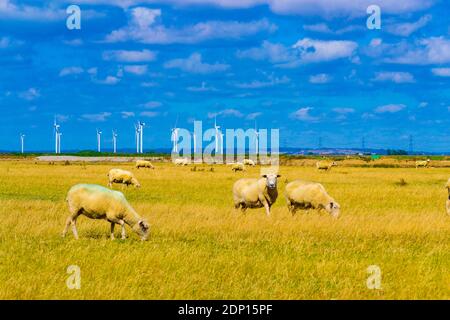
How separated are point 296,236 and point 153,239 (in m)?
3.80

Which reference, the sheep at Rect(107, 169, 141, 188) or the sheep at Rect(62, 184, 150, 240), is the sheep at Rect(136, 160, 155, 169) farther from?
the sheep at Rect(62, 184, 150, 240)

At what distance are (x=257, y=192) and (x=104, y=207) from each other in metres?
7.74

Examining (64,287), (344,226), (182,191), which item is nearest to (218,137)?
(182,191)

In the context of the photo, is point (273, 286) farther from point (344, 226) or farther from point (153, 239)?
point (344, 226)

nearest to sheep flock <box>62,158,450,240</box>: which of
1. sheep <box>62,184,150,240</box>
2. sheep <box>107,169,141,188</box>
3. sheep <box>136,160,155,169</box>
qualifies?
sheep <box>62,184,150,240</box>

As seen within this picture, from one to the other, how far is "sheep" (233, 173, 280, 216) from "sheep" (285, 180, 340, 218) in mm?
626

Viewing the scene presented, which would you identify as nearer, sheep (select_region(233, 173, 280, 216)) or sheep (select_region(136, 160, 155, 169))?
sheep (select_region(233, 173, 280, 216))

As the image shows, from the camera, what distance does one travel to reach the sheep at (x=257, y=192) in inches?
849

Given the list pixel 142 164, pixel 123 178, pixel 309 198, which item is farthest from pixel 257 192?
pixel 142 164

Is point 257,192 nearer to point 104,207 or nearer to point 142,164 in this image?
point 104,207

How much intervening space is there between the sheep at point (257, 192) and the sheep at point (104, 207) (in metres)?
6.47

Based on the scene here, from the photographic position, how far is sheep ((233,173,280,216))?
2156 cm

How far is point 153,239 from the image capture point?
52.9 ft

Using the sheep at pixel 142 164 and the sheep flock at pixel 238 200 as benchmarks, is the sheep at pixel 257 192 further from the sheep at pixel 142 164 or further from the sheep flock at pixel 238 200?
the sheep at pixel 142 164
